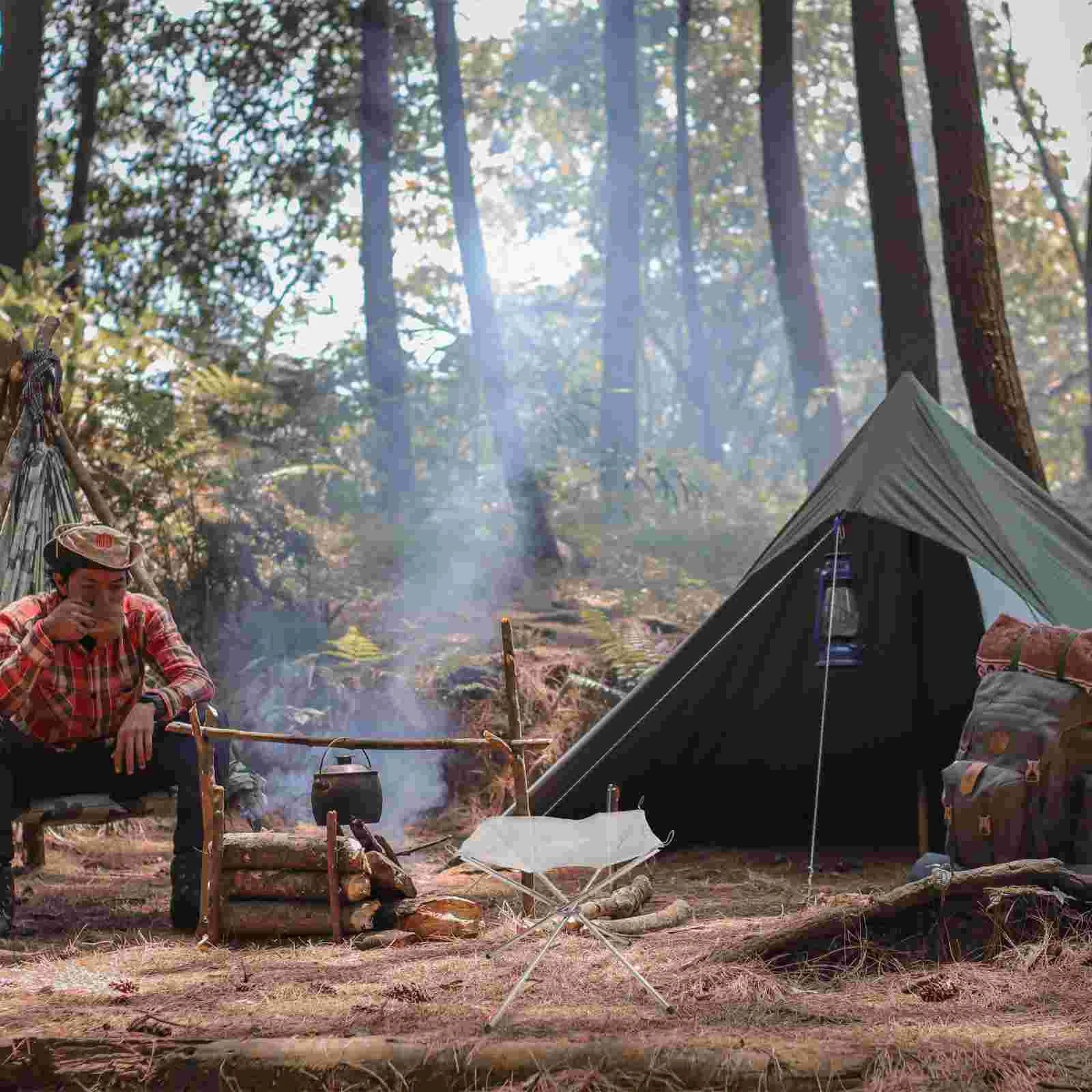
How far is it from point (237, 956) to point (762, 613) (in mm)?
2759

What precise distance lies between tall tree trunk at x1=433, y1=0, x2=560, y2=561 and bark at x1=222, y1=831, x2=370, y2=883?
639 centimetres

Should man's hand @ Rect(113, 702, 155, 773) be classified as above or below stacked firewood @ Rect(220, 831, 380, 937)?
above

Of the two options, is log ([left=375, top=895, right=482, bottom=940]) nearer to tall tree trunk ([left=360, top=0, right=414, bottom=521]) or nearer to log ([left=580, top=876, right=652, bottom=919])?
log ([left=580, top=876, right=652, bottom=919])

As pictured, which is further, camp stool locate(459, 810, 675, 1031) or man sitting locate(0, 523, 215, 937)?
man sitting locate(0, 523, 215, 937)

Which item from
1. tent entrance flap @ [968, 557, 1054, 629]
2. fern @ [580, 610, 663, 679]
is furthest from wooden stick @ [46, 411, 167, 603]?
tent entrance flap @ [968, 557, 1054, 629]

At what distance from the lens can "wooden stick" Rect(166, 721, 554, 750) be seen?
446 centimetres

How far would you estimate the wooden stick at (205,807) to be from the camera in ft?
14.6

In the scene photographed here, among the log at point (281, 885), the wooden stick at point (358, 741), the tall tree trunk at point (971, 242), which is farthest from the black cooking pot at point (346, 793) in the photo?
the tall tree trunk at point (971, 242)

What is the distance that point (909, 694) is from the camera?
6.25 metres

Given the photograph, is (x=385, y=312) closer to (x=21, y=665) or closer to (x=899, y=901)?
(x=21, y=665)

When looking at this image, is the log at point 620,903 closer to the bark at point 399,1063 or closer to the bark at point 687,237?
the bark at point 399,1063

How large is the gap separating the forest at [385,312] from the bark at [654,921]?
3.21 metres

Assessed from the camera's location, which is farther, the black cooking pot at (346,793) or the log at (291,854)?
the black cooking pot at (346,793)

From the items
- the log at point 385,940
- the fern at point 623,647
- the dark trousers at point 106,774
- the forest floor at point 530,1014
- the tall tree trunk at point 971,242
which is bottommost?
the log at point 385,940
